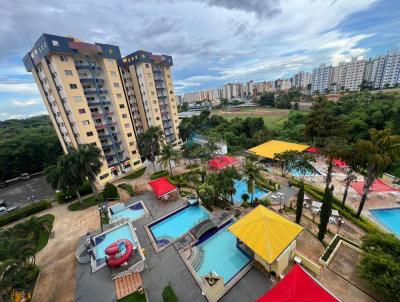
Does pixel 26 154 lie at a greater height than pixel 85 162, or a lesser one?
lesser

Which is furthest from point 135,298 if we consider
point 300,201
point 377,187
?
point 377,187

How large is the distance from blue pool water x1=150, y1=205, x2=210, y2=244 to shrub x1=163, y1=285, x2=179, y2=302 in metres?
7.11

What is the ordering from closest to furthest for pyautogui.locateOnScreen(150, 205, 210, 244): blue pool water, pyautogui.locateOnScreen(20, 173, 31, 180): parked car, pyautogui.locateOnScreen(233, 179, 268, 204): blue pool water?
pyautogui.locateOnScreen(150, 205, 210, 244): blue pool water, pyautogui.locateOnScreen(233, 179, 268, 204): blue pool water, pyautogui.locateOnScreen(20, 173, 31, 180): parked car

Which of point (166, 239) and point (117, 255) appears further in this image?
point (166, 239)

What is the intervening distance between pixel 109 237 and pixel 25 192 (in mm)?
35375

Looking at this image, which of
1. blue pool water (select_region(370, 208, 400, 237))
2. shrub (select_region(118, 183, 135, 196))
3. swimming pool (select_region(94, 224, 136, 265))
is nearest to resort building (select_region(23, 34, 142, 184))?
shrub (select_region(118, 183, 135, 196))

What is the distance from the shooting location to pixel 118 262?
55.5ft

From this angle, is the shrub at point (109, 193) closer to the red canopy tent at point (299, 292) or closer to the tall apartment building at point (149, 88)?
the tall apartment building at point (149, 88)

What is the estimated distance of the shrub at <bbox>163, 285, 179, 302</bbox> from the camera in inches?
540

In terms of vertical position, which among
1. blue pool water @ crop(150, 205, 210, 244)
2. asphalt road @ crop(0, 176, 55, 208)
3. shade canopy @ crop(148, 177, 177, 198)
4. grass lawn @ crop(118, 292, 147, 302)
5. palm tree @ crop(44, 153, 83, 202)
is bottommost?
asphalt road @ crop(0, 176, 55, 208)

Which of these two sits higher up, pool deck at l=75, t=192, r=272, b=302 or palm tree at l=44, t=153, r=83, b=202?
palm tree at l=44, t=153, r=83, b=202

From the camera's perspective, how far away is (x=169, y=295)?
13.9 metres

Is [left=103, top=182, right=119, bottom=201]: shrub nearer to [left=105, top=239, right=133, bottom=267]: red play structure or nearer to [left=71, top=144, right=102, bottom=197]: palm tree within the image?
[left=71, top=144, right=102, bottom=197]: palm tree

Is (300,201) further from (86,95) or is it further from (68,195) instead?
(86,95)
